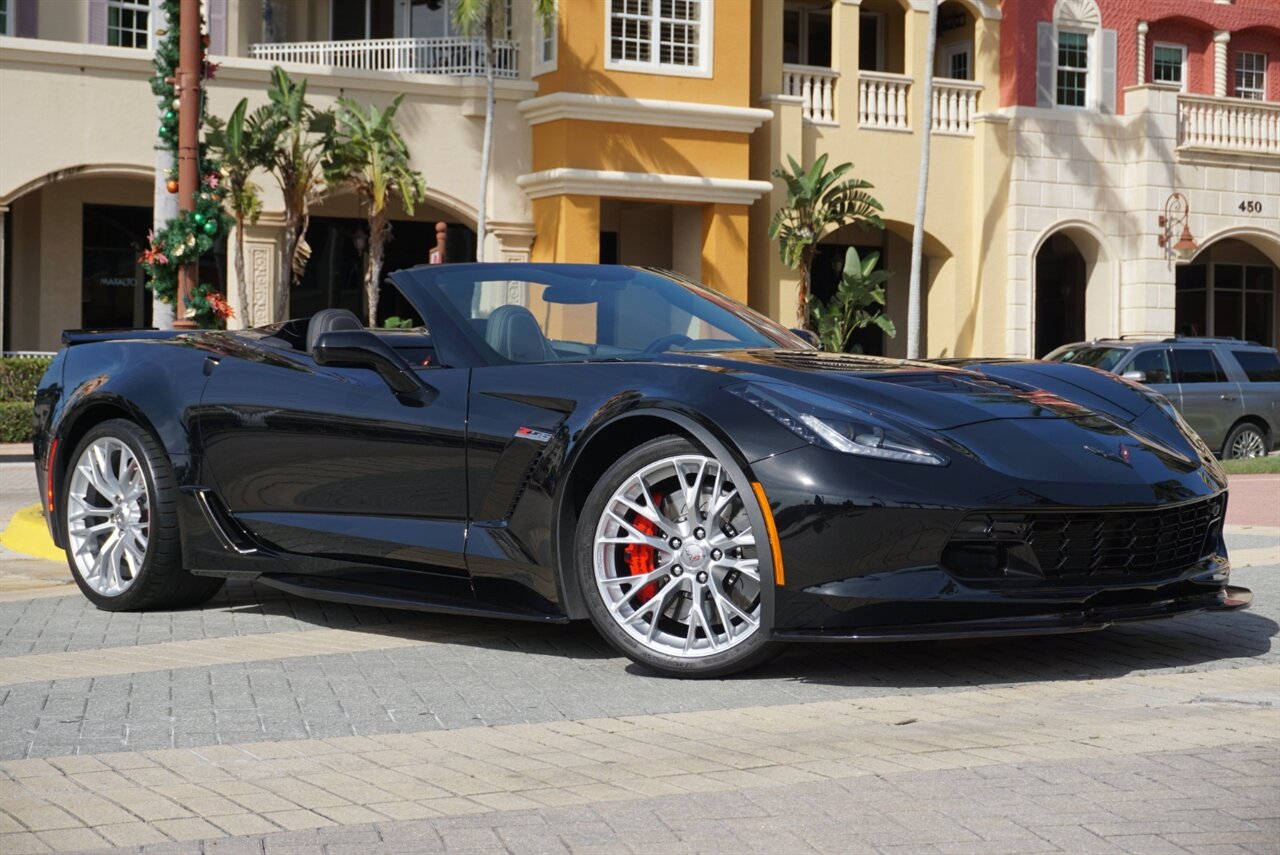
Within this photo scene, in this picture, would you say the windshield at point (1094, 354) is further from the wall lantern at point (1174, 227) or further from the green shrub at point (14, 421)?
the green shrub at point (14, 421)

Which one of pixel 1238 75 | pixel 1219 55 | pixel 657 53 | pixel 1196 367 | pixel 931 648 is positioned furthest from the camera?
pixel 1238 75

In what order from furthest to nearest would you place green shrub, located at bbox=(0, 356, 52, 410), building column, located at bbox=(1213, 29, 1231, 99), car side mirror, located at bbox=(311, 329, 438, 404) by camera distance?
building column, located at bbox=(1213, 29, 1231, 99) < green shrub, located at bbox=(0, 356, 52, 410) < car side mirror, located at bbox=(311, 329, 438, 404)

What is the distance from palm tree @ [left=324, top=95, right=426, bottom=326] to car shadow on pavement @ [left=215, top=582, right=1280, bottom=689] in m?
20.9

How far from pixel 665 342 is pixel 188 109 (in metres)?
6.83

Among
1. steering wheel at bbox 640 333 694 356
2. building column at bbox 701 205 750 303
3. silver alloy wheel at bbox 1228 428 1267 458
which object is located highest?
building column at bbox 701 205 750 303

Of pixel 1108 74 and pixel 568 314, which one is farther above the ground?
pixel 1108 74

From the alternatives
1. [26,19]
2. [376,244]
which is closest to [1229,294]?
[376,244]

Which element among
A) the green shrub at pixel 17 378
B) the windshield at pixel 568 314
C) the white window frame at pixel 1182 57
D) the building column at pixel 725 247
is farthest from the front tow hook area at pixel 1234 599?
the white window frame at pixel 1182 57

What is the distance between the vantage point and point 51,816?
4.23 m

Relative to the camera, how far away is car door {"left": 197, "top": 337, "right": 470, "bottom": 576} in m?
6.42

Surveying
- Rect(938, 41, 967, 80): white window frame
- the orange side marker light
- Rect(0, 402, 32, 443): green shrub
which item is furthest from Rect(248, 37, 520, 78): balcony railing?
the orange side marker light

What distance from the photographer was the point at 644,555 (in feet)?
19.7

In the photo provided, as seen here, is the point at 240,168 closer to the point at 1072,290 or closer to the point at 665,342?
the point at 1072,290

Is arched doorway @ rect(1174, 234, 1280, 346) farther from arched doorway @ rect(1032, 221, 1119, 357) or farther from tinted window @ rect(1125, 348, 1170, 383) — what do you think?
tinted window @ rect(1125, 348, 1170, 383)
